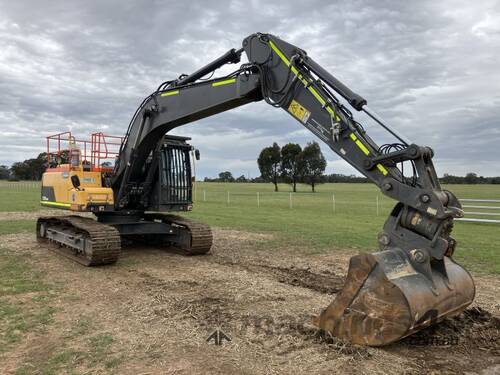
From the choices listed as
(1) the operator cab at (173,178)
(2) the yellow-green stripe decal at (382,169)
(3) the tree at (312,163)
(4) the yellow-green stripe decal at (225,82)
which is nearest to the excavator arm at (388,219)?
(2) the yellow-green stripe decal at (382,169)

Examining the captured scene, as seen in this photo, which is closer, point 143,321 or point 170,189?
point 143,321

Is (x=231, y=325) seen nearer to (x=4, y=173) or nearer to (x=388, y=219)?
(x=388, y=219)

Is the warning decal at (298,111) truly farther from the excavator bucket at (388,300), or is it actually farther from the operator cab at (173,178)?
the operator cab at (173,178)

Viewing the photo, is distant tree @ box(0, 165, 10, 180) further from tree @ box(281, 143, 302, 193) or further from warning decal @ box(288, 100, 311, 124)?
warning decal @ box(288, 100, 311, 124)

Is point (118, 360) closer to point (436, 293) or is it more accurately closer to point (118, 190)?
point (436, 293)

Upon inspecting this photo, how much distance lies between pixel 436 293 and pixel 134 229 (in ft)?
25.4

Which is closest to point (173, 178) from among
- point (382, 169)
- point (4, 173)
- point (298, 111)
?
point (298, 111)

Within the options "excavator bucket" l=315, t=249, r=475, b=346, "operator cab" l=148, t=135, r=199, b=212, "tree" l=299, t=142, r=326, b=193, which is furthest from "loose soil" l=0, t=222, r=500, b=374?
"tree" l=299, t=142, r=326, b=193

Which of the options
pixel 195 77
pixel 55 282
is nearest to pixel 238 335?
pixel 55 282

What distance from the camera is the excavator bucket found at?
15.2 ft

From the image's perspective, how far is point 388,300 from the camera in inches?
184

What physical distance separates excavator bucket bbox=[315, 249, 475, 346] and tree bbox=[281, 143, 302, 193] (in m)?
60.4

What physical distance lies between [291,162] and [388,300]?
2437 inches

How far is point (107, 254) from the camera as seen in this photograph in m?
9.23
